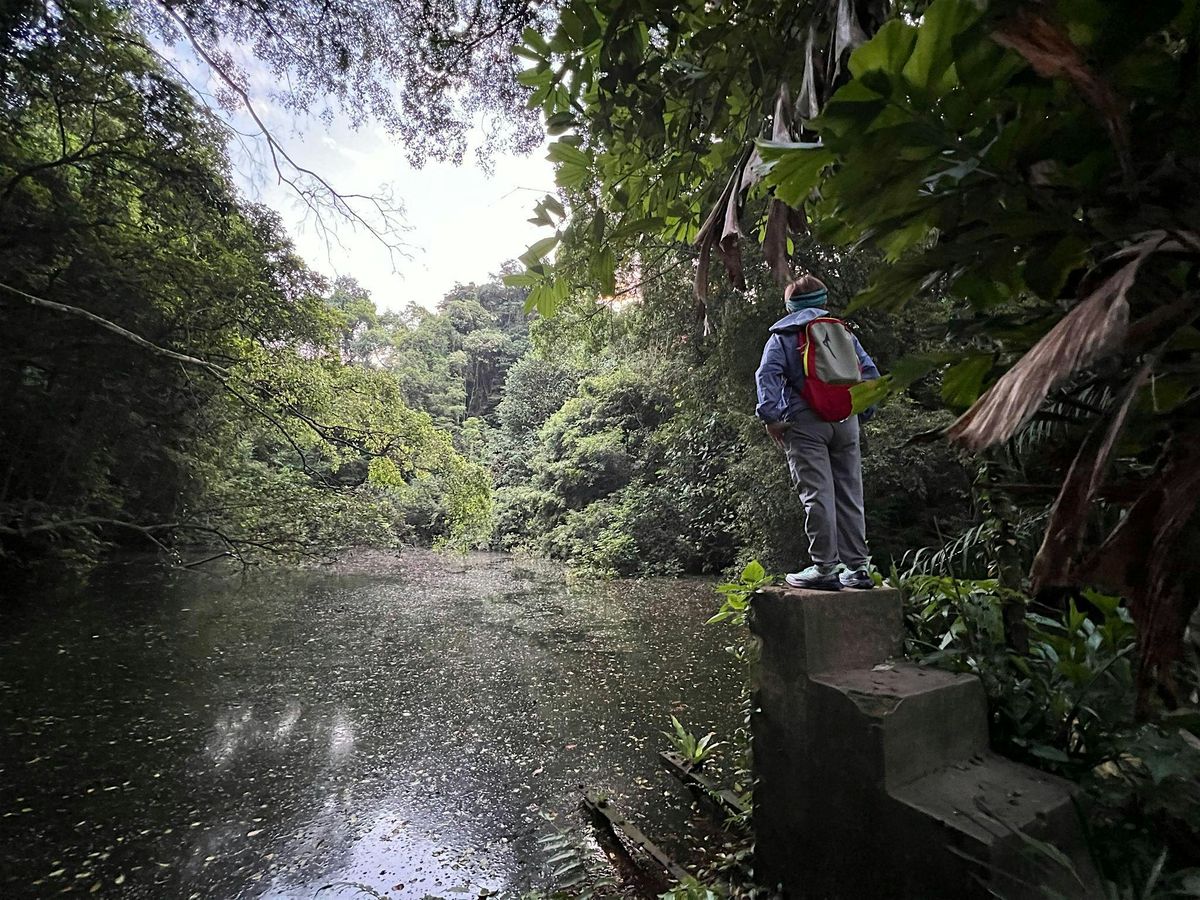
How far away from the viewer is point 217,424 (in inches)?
267

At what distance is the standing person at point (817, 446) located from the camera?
1.77 metres

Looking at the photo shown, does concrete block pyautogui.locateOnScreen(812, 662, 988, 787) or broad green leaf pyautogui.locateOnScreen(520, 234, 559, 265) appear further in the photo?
broad green leaf pyautogui.locateOnScreen(520, 234, 559, 265)

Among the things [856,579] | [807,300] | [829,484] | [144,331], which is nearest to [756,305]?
[807,300]

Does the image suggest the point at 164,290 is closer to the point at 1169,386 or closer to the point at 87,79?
the point at 87,79

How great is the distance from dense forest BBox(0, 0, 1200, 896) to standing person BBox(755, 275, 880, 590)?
21 centimetres

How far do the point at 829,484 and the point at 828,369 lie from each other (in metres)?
0.36

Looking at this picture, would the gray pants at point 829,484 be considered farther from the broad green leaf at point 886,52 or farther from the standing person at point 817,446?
the broad green leaf at point 886,52

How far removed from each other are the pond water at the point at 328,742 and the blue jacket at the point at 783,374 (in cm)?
142

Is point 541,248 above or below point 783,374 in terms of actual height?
above

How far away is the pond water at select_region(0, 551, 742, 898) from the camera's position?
72.2 inches

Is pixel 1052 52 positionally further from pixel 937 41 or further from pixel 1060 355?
pixel 1060 355

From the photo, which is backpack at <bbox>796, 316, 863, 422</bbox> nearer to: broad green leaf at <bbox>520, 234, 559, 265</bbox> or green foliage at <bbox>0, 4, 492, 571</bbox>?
broad green leaf at <bbox>520, 234, 559, 265</bbox>

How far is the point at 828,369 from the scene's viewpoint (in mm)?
1792

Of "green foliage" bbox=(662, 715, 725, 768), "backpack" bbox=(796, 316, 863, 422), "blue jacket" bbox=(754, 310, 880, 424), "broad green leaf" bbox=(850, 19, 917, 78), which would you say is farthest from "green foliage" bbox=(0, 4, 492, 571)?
"broad green leaf" bbox=(850, 19, 917, 78)
